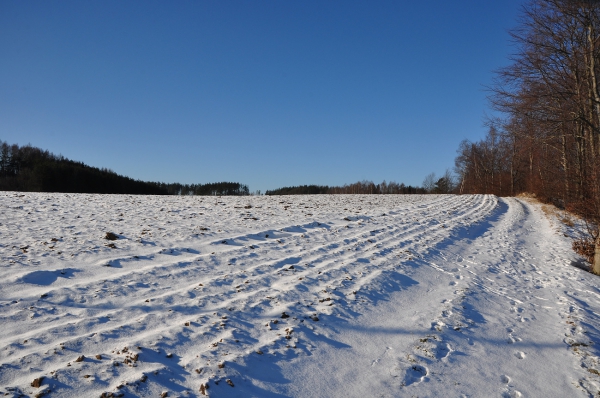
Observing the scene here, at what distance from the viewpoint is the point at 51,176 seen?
1575 inches

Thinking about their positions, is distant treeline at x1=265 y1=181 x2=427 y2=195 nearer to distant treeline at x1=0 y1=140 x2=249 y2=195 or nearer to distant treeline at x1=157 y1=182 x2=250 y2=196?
distant treeline at x1=157 y1=182 x2=250 y2=196

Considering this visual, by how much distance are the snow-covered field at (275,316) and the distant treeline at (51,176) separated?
126 ft

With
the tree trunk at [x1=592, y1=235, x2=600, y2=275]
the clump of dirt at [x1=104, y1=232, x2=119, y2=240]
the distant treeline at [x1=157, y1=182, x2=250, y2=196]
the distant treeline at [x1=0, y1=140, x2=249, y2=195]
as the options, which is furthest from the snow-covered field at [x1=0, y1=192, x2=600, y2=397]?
the distant treeline at [x1=157, y1=182, x2=250, y2=196]

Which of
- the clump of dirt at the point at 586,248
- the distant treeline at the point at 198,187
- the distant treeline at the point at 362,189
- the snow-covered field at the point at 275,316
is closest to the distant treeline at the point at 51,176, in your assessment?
the distant treeline at the point at 198,187

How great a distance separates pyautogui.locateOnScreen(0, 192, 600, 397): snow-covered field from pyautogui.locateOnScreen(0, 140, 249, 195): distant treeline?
3848 cm

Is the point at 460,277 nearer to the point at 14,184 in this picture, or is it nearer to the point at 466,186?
the point at 466,186

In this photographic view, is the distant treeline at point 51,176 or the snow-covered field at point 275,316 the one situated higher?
the distant treeline at point 51,176

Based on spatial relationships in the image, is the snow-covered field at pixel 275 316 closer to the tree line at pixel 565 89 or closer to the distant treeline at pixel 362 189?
the tree line at pixel 565 89

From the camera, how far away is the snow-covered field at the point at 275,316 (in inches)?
136

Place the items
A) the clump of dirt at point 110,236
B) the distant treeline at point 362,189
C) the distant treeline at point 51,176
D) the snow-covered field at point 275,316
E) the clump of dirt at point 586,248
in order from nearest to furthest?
the snow-covered field at point 275,316 < the clump of dirt at point 110,236 < the clump of dirt at point 586,248 < the distant treeline at point 51,176 < the distant treeline at point 362,189

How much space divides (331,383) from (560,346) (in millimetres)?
3528

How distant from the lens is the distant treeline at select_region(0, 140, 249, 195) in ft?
131

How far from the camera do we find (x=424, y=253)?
864cm

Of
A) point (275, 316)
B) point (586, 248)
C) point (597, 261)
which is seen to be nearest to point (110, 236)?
point (275, 316)
